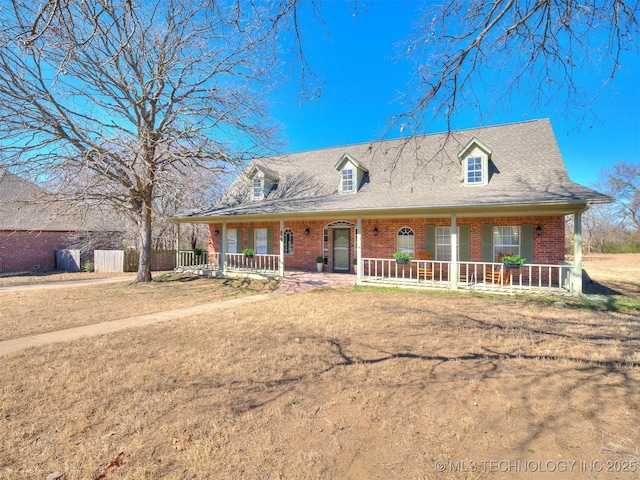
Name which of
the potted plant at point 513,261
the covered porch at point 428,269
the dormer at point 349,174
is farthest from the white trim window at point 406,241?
the potted plant at point 513,261

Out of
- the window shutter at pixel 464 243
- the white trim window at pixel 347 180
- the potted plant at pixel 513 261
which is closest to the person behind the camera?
the potted plant at pixel 513 261

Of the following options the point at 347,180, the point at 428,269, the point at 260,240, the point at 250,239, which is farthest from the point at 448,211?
the point at 250,239

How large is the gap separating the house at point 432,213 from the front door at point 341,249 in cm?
5

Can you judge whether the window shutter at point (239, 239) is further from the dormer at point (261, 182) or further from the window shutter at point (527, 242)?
the window shutter at point (527, 242)

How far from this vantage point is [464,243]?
1272cm

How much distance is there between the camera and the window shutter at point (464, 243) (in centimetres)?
1267

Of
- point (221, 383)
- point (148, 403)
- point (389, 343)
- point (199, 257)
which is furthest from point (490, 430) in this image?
point (199, 257)

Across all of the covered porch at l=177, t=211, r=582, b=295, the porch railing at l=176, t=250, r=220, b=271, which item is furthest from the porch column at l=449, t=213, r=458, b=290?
the porch railing at l=176, t=250, r=220, b=271

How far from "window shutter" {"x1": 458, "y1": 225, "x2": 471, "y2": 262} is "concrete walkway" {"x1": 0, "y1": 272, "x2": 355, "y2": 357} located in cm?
443

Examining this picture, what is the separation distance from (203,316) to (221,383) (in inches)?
161

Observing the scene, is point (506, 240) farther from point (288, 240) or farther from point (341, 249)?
point (288, 240)

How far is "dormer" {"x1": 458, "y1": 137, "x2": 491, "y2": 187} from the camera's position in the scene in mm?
12086

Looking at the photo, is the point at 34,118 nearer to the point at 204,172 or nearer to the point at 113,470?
the point at 204,172

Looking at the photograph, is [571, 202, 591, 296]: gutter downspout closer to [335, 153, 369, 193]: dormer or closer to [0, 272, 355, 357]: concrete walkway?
[0, 272, 355, 357]: concrete walkway
